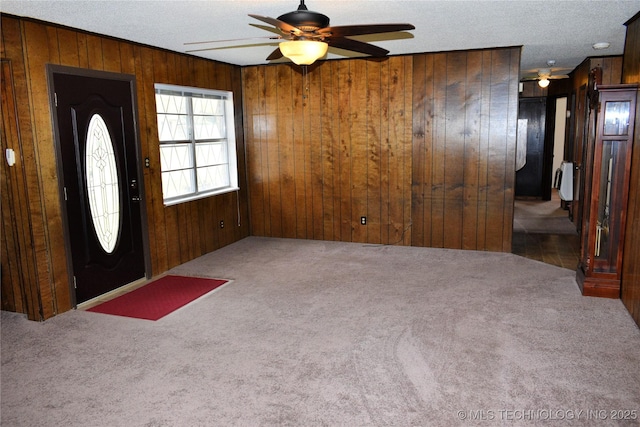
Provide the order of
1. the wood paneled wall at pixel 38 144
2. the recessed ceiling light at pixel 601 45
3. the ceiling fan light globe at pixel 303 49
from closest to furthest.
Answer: the ceiling fan light globe at pixel 303 49, the wood paneled wall at pixel 38 144, the recessed ceiling light at pixel 601 45

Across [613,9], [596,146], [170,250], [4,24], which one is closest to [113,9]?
[4,24]

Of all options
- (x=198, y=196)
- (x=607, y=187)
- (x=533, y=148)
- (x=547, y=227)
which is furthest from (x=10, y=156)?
(x=533, y=148)

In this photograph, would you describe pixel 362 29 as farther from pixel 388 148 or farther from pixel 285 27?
pixel 388 148

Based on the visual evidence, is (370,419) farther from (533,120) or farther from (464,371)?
(533,120)

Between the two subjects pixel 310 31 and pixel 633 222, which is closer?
pixel 310 31

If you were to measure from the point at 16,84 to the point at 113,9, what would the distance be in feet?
3.11

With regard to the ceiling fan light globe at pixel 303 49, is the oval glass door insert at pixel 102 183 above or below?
below

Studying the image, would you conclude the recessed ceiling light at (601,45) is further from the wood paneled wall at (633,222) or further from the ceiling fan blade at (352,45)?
the ceiling fan blade at (352,45)

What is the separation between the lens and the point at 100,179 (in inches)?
170

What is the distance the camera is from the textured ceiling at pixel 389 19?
3.40 metres

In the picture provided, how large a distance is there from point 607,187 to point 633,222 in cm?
44

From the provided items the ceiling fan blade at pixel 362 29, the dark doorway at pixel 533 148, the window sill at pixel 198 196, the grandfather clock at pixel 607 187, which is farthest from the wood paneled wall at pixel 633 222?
the dark doorway at pixel 533 148

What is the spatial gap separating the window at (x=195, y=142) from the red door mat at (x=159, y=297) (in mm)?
954

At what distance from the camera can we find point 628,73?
4227 millimetres
